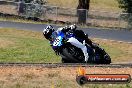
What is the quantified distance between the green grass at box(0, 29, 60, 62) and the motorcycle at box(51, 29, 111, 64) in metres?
5.06

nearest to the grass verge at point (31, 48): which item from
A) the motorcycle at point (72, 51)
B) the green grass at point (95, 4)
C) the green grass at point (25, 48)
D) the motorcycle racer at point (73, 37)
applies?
the green grass at point (25, 48)

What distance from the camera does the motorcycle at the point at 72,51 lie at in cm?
1580

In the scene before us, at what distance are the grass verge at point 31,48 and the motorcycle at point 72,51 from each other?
500 centimetres

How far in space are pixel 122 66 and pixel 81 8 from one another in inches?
1173

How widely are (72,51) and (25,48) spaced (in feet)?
31.3

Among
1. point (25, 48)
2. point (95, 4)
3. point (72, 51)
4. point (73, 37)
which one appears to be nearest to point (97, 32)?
point (25, 48)

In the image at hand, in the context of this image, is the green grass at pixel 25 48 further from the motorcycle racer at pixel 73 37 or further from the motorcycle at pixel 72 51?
the motorcycle at pixel 72 51

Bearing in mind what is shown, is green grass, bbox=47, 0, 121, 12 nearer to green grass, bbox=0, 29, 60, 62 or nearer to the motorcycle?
green grass, bbox=0, 29, 60, 62

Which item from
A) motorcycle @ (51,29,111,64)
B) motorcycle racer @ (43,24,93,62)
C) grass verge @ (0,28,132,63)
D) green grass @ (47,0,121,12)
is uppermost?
motorcycle racer @ (43,24,93,62)

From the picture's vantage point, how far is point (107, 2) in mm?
62250

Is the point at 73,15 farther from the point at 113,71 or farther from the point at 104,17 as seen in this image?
the point at 113,71

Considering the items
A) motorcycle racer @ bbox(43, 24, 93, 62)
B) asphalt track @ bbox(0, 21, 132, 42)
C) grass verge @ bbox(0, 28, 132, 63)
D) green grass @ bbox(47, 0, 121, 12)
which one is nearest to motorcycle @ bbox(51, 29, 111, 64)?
motorcycle racer @ bbox(43, 24, 93, 62)

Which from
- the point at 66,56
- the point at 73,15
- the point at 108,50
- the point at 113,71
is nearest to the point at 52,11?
the point at 73,15

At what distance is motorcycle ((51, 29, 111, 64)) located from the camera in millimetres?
15805
